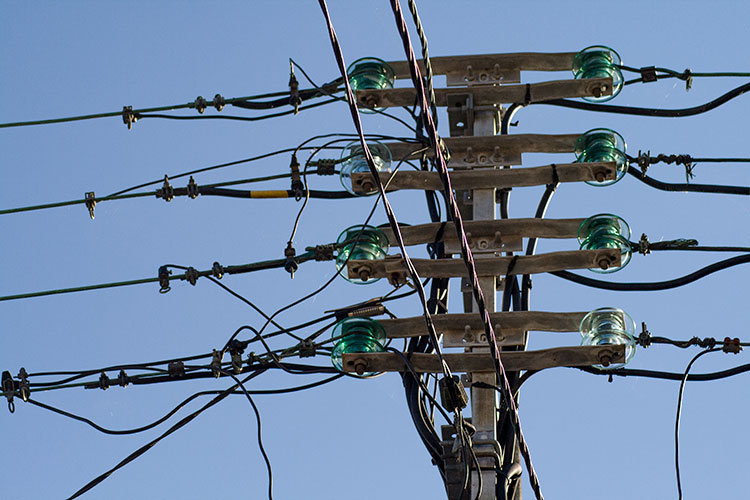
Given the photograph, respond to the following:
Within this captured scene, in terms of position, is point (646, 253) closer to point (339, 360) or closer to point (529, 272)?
point (529, 272)

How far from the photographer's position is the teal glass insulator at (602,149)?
956 cm

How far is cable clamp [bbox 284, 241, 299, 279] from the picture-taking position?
10.1m

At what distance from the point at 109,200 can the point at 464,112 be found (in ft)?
9.71

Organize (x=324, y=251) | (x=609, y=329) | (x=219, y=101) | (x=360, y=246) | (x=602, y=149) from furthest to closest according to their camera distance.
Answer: (x=219, y=101) → (x=324, y=251) → (x=602, y=149) → (x=360, y=246) → (x=609, y=329)

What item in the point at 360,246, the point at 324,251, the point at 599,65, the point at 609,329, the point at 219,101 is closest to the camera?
the point at 609,329

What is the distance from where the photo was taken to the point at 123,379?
990 cm

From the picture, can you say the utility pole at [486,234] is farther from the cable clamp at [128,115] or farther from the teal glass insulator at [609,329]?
the cable clamp at [128,115]

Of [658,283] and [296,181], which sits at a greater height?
[296,181]

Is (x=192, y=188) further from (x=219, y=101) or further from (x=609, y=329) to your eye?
(x=609, y=329)

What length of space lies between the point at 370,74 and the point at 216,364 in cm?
219

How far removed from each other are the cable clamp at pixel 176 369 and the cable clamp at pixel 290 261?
3.10 feet

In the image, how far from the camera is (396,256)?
9.05 metres

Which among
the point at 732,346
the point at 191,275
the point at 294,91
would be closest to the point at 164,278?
the point at 191,275

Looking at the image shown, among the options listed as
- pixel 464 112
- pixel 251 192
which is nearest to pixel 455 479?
pixel 464 112
